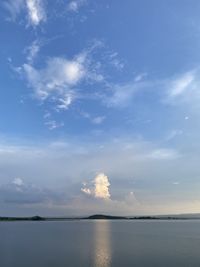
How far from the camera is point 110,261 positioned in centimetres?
6906

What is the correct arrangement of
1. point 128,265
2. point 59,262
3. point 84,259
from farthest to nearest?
point 84,259
point 59,262
point 128,265

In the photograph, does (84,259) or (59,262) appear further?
(84,259)

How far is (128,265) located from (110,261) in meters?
7.48

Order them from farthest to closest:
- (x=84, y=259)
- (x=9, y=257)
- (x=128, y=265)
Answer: (x=9, y=257)
(x=84, y=259)
(x=128, y=265)

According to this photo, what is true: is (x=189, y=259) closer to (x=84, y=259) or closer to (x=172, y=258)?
(x=172, y=258)

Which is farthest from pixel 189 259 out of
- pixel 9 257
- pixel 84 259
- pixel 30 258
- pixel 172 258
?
pixel 9 257

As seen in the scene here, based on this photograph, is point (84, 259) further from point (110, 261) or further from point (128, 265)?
point (128, 265)

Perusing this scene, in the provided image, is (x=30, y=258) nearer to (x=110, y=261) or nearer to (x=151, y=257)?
(x=110, y=261)

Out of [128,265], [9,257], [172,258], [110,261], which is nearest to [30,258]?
[9,257]

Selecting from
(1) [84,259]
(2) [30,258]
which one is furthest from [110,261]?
(2) [30,258]

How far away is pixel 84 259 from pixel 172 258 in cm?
1727

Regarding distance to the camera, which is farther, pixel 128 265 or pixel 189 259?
pixel 189 259

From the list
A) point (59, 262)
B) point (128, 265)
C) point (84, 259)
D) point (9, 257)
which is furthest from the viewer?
point (9, 257)

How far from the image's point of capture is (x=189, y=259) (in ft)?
225
